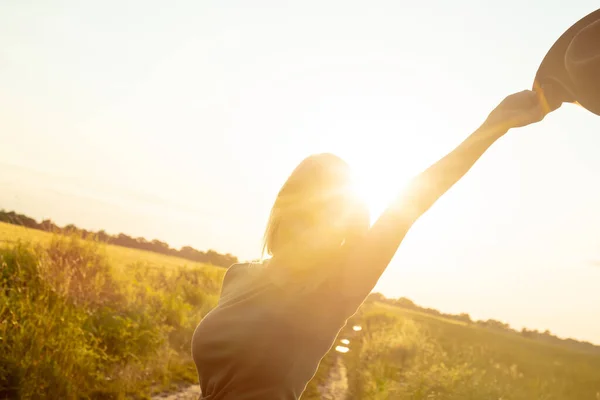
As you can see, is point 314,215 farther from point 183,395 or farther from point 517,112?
point 183,395

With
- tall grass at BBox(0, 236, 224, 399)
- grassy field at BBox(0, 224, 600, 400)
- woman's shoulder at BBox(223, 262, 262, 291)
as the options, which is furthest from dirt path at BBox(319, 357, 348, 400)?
woman's shoulder at BBox(223, 262, 262, 291)

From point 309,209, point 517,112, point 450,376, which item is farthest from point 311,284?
point 450,376

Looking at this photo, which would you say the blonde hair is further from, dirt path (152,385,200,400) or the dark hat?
dirt path (152,385,200,400)

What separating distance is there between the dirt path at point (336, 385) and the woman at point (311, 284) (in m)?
9.52

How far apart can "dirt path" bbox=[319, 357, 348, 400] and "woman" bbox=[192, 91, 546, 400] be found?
9.52m

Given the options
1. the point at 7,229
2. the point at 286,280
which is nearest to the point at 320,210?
the point at 286,280

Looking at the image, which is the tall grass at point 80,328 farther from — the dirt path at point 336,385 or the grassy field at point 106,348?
the dirt path at point 336,385

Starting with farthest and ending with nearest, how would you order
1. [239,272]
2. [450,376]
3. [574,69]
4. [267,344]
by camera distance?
[450,376] < [239,272] < [267,344] < [574,69]

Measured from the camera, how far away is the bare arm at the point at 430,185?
3.38 feet

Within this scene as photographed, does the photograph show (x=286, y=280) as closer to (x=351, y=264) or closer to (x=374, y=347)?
(x=351, y=264)

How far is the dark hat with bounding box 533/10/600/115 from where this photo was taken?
98 centimetres

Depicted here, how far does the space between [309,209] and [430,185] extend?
1.77 feet

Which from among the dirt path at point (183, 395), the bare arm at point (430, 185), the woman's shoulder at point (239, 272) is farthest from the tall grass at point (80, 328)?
the bare arm at point (430, 185)

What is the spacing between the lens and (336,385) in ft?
38.8
